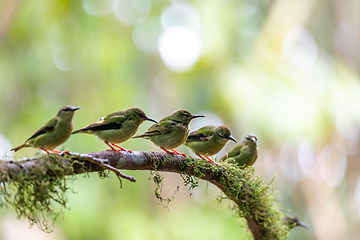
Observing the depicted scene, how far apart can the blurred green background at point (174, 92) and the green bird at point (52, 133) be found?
23.7 feet

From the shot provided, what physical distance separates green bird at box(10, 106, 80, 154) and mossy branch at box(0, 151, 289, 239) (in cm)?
29

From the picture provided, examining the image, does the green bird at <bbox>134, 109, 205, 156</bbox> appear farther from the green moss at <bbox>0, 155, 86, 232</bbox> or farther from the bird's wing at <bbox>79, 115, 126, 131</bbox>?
the green moss at <bbox>0, 155, 86, 232</bbox>

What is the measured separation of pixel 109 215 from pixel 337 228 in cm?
607

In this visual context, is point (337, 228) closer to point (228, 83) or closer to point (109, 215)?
point (228, 83)

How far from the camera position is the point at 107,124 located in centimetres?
387

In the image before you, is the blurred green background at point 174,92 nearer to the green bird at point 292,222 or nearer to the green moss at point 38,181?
the green bird at point 292,222

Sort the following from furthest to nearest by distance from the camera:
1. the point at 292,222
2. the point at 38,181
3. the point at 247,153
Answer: the point at 292,222 → the point at 247,153 → the point at 38,181

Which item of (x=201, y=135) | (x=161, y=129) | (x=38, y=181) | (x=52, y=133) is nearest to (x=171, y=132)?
(x=161, y=129)

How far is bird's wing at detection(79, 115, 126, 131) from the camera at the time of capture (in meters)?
3.85

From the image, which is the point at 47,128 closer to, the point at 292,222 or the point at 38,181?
the point at 38,181

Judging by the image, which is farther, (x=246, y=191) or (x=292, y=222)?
(x=292, y=222)

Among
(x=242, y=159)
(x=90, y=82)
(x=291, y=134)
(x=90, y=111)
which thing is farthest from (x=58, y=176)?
(x=90, y=82)

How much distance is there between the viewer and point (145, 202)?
12.1 m

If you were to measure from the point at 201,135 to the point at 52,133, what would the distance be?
4.98ft
